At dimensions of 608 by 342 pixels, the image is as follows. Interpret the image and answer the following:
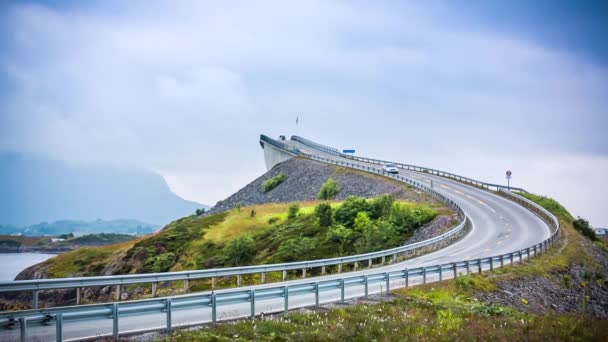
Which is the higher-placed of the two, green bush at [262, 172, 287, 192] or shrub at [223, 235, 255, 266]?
green bush at [262, 172, 287, 192]

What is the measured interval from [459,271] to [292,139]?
128 m

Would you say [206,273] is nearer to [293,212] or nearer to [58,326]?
[58,326]

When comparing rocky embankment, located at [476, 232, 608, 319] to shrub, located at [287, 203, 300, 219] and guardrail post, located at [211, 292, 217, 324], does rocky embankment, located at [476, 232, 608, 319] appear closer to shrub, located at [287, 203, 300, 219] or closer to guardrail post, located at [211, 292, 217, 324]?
guardrail post, located at [211, 292, 217, 324]

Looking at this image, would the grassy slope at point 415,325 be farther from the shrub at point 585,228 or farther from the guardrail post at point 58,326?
the shrub at point 585,228

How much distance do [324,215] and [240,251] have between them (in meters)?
10.0

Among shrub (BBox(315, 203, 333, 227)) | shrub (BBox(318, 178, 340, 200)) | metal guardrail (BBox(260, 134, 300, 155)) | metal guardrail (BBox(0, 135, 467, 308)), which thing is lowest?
metal guardrail (BBox(0, 135, 467, 308))

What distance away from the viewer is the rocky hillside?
273ft

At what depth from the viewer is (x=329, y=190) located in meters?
90.6

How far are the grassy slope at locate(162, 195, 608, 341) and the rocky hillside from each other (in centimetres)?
4860

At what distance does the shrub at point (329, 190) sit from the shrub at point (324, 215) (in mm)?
25431

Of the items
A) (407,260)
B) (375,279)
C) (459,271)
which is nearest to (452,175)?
(407,260)

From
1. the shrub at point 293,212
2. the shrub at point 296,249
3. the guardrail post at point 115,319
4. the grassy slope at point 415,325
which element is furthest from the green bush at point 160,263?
the guardrail post at point 115,319

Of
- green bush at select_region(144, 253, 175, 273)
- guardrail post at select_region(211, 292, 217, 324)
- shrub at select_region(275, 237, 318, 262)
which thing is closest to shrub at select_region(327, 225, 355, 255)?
shrub at select_region(275, 237, 318, 262)

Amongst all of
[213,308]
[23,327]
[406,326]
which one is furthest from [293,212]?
[23,327]
